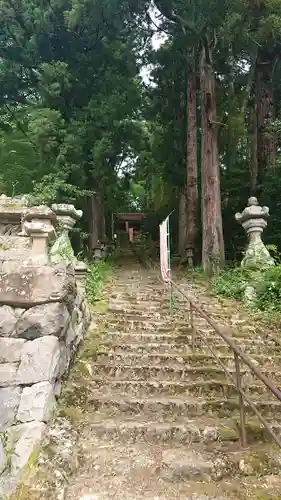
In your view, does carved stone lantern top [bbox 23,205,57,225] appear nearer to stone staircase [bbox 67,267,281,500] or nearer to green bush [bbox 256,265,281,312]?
stone staircase [bbox 67,267,281,500]

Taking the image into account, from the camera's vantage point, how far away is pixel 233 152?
52.4ft

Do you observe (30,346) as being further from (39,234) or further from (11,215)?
(11,215)

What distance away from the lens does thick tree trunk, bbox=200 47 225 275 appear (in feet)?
33.5

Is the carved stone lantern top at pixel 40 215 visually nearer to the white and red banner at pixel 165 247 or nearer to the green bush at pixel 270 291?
the white and red banner at pixel 165 247

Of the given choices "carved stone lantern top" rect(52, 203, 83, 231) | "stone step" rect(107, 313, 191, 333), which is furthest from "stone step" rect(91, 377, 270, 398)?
"carved stone lantern top" rect(52, 203, 83, 231)

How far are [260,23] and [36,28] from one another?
246 inches

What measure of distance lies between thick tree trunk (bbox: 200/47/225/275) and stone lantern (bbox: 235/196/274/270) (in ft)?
3.73

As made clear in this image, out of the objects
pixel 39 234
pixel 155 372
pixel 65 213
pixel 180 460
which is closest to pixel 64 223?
pixel 65 213

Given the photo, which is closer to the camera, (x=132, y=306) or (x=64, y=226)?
(x=132, y=306)

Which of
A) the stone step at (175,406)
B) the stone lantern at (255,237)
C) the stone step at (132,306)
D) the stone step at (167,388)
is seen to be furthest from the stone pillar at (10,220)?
the stone lantern at (255,237)

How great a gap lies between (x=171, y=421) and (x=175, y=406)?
0.18 metres

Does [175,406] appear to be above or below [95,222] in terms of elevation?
below

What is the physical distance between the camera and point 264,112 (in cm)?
1267

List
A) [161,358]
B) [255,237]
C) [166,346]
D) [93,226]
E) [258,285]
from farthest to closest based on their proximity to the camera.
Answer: [93,226]
[255,237]
[258,285]
[166,346]
[161,358]
